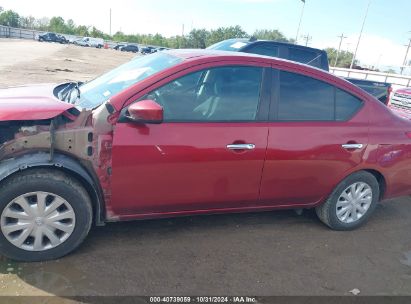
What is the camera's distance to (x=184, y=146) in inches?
125

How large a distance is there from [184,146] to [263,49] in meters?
5.96

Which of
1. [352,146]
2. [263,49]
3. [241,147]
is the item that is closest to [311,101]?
[352,146]

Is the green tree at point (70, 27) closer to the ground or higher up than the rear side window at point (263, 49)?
closer to the ground

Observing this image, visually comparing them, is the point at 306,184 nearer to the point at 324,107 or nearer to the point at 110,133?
the point at 324,107

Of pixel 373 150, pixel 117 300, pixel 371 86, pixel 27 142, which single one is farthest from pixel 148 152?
pixel 371 86

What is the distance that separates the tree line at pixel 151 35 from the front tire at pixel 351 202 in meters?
73.7

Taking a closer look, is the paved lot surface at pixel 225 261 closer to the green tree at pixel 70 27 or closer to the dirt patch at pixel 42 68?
the dirt patch at pixel 42 68

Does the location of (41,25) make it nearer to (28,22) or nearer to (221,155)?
(28,22)

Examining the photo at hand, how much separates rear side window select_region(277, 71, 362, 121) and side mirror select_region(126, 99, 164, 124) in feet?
4.04

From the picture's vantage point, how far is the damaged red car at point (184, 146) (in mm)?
2920

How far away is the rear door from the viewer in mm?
3553

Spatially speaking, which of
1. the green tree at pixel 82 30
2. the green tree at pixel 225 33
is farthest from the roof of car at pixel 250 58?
the green tree at pixel 82 30

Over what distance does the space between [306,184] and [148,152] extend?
1676 millimetres

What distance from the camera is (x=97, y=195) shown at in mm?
3072
